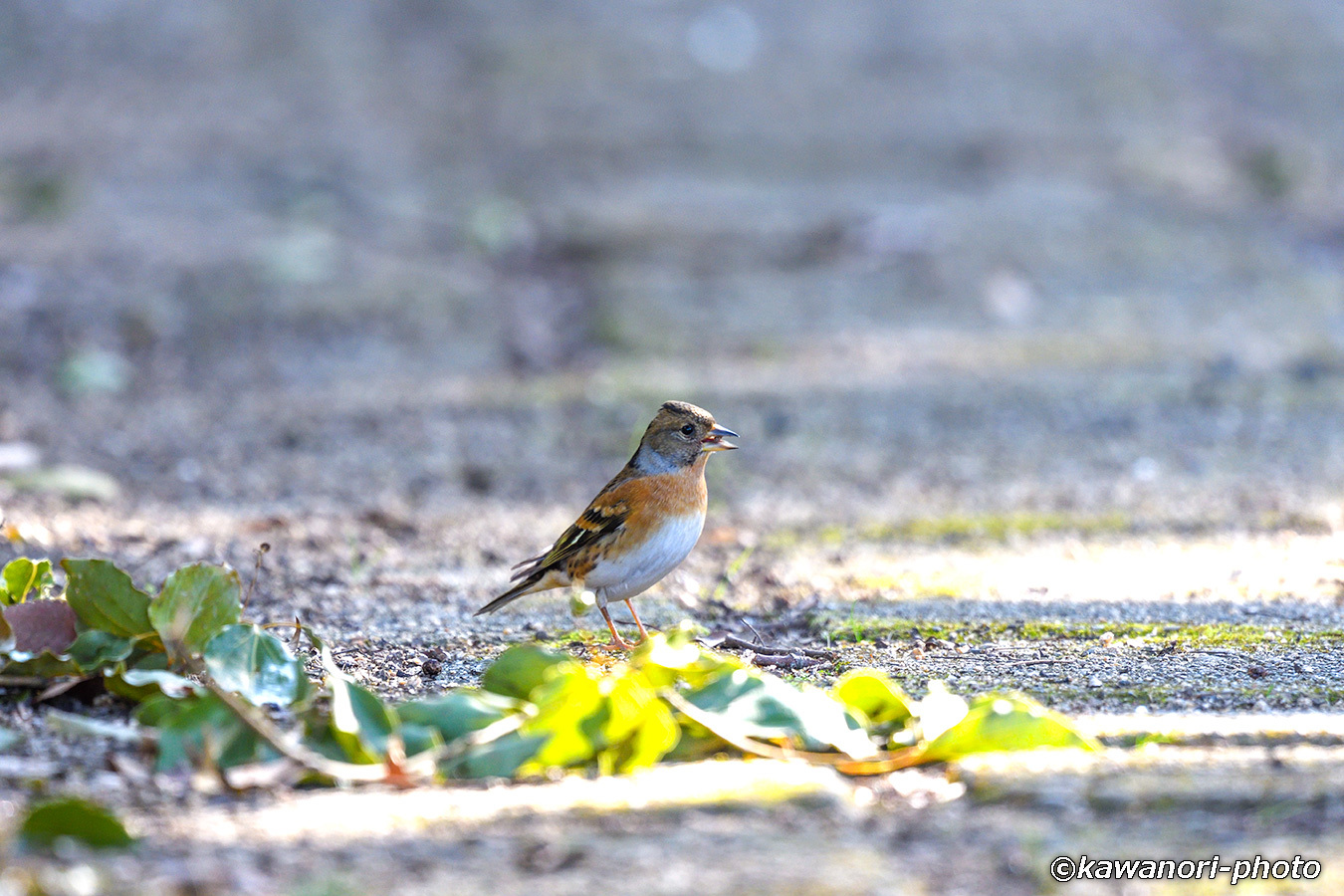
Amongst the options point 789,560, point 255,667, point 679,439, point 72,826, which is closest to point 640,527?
point 679,439

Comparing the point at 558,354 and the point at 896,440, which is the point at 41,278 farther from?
the point at 896,440

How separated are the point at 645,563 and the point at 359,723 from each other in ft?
4.98

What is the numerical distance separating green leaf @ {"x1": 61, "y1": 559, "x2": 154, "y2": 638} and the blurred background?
273cm

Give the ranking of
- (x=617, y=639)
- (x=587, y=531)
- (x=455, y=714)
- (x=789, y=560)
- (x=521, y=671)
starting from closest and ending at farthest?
(x=455, y=714), (x=521, y=671), (x=617, y=639), (x=587, y=531), (x=789, y=560)

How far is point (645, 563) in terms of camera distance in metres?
4.17

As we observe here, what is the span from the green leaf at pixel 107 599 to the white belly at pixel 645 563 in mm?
1377

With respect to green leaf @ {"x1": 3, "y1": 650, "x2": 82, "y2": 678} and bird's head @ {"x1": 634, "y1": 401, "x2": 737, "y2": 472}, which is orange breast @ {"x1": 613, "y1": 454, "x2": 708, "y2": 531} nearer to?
bird's head @ {"x1": 634, "y1": 401, "x2": 737, "y2": 472}

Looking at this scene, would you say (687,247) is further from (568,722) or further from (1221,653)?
(568,722)

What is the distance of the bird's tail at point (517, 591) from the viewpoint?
413 cm

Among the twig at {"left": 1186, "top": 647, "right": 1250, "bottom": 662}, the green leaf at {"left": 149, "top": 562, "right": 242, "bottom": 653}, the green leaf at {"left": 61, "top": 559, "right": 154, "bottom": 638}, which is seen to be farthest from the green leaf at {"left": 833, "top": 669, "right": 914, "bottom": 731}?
the green leaf at {"left": 61, "top": 559, "right": 154, "bottom": 638}

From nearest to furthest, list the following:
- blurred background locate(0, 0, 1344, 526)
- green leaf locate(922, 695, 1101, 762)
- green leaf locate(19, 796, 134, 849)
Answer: green leaf locate(19, 796, 134, 849) < green leaf locate(922, 695, 1101, 762) < blurred background locate(0, 0, 1344, 526)

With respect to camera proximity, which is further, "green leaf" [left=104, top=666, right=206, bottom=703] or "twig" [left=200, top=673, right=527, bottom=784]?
"green leaf" [left=104, top=666, right=206, bottom=703]

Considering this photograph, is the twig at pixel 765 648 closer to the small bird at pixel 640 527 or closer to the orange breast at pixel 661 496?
the small bird at pixel 640 527

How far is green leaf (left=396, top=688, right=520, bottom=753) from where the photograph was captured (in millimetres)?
2812
